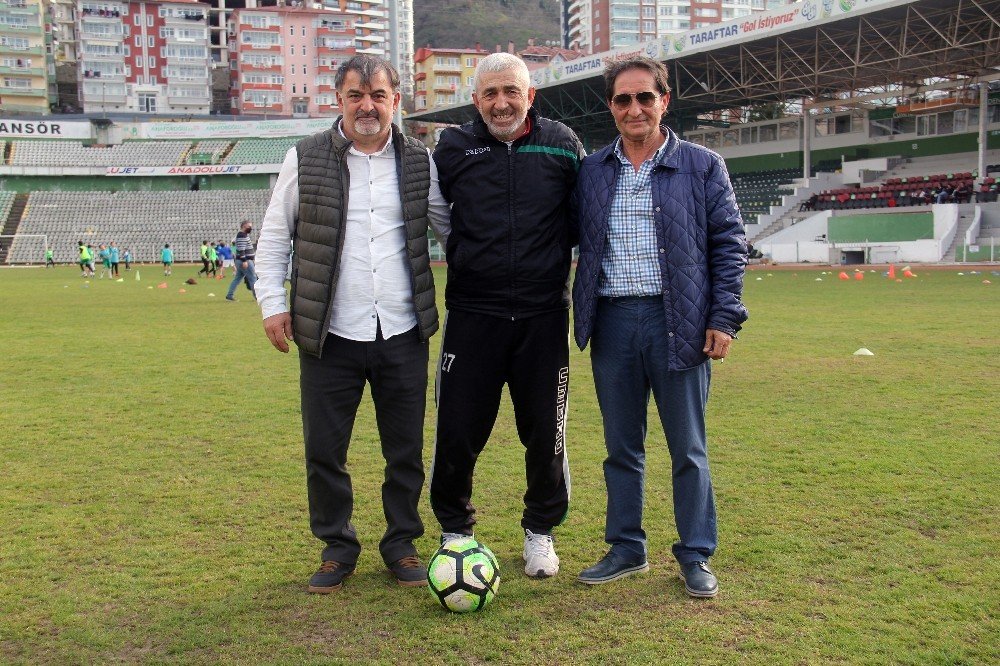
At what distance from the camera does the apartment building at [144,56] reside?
8019 cm

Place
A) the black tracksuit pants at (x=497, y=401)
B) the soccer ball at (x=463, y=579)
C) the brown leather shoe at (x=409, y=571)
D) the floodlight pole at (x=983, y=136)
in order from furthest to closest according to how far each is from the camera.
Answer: the floodlight pole at (x=983, y=136)
the black tracksuit pants at (x=497, y=401)
the brown leather shoe at (x=409, y=571)
the soccer ball at (x=463, y=579)

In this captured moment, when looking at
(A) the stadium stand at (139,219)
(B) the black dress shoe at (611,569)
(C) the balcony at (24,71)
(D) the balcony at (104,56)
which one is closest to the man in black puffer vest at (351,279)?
(B) the black dress shoe at (611,569)

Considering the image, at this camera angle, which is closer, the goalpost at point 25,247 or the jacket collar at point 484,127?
the jacket collar at point 484,127

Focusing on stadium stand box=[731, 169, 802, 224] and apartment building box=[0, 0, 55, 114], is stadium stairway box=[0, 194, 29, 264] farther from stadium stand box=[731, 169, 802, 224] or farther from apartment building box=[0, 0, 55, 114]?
stadium stand box=[731, 169, 802, 224]

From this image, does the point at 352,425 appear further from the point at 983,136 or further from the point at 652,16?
the point at 652,16

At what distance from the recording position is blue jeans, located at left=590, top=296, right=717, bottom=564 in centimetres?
373

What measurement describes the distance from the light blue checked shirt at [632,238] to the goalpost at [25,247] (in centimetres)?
5397

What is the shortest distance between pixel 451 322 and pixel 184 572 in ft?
5.07

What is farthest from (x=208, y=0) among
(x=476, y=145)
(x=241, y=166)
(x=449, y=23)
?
(x=476, y=145)

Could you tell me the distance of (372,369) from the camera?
12.8 feet

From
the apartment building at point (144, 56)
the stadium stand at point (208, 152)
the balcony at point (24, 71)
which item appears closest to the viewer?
the stadium stand at point (208, 152)

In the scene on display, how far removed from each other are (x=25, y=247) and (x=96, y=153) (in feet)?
43.1

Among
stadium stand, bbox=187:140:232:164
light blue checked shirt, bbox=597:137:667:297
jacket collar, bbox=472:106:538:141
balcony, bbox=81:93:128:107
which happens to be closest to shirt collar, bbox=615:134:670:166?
light blue checked shirt, bbox=597:137:667:297

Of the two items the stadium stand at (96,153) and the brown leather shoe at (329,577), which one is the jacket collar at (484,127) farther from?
the stadium stand at (96,153)
